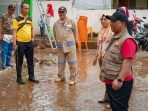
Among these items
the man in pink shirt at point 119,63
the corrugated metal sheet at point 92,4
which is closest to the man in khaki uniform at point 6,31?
the man in pink shirt at point 119,63

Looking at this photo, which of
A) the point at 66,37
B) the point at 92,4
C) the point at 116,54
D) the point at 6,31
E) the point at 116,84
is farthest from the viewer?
the point at 92,4

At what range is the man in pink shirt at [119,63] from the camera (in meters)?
5.48

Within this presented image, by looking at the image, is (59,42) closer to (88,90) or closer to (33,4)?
(88,90)

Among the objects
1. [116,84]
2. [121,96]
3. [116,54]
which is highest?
[116,54]

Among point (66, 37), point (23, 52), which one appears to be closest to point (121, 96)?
point (66, 37)

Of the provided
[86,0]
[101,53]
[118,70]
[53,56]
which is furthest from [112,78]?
[86,0]

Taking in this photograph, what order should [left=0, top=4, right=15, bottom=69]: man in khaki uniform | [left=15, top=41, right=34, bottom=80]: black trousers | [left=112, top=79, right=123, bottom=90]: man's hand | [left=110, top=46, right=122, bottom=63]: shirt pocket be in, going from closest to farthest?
[left=112, top=79, right=123, bottom=90]: man's hand < [left=110, top=46, right=122, bottom=63]: shirt pocket < [left=15, top=41, right=34, bottom=80]: black trousers < [left=0, top=4, right=15, bottom=69]: man in khaki uniform

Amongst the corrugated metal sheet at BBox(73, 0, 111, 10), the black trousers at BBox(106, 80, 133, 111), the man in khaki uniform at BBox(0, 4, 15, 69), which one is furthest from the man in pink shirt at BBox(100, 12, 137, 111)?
the corrugated metal sheet at BBox(73, 0, 111, 10)

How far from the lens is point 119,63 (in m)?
5.70

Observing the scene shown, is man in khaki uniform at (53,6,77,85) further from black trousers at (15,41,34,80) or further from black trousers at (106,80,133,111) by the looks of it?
black trousers at (106,80,133,111)

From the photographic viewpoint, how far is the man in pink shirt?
18.0 feet

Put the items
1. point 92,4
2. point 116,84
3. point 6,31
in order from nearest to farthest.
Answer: point 116,84
point 6,31
point 92,4

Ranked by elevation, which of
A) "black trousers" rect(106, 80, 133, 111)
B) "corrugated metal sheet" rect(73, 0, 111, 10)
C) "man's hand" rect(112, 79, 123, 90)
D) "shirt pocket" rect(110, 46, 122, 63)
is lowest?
"black trousers" rect(106, 80, 133, 111)

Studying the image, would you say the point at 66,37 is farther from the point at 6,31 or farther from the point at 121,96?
the point at 121,96
